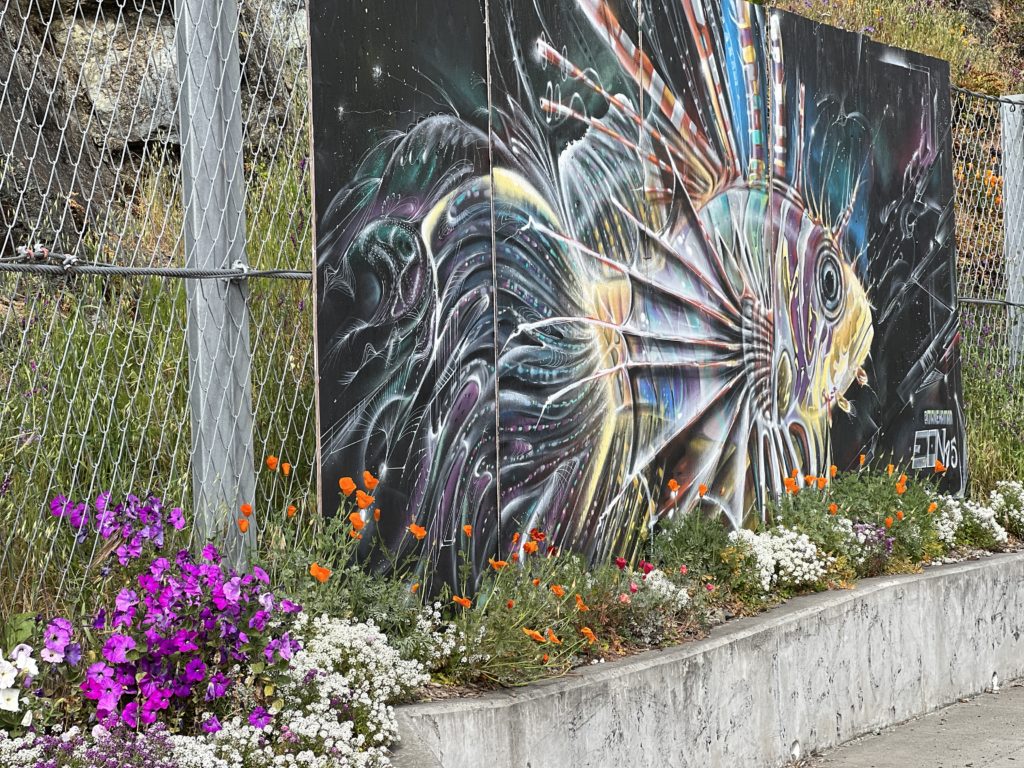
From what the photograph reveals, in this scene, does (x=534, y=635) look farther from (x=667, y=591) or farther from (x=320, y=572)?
(x=667, y=591)

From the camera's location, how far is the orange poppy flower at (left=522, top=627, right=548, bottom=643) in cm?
415

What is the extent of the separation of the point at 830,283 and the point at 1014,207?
2.38 m

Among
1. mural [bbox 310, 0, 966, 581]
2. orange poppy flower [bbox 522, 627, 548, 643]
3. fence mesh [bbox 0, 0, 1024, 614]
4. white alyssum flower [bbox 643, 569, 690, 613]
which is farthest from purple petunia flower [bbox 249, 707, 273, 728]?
white alyssum flower [bbox 643, 569, 690, 613]

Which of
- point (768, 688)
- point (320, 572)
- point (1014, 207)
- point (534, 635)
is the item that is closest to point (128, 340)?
point (320, 572)

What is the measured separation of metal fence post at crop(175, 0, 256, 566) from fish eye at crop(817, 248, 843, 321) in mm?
3592

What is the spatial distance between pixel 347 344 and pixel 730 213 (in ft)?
8.23

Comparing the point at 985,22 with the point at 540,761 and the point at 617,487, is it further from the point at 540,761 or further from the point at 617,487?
the point at 540,761

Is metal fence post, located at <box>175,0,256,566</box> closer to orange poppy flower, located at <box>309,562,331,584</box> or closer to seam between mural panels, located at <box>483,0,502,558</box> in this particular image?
orange poppy flower, located at <box>309,562,331,584</box>

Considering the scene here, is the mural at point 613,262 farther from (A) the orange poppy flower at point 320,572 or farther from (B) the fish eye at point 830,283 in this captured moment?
(A) the orange poppy flower at point 320,572

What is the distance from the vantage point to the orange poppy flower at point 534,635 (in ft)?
13.6

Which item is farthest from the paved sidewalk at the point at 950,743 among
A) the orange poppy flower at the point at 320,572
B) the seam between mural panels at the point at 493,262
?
the orange poppy flower at the point at 320,572

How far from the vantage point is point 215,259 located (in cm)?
397

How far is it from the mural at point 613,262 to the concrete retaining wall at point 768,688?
2.31 feet
